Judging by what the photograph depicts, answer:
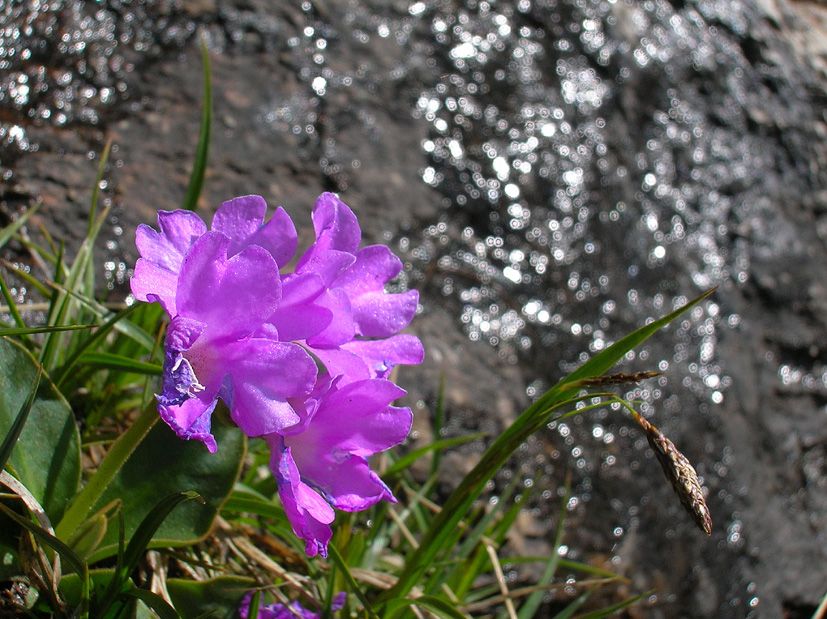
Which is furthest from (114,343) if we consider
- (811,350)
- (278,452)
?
(811,350)

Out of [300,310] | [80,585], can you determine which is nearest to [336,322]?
[300,310]

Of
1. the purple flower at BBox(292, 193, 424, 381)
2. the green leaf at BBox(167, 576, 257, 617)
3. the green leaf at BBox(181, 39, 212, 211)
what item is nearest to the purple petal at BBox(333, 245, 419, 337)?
the purple flower at BBox(292, 193, 424, 381)

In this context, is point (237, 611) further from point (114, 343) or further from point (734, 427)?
point (734, 427)

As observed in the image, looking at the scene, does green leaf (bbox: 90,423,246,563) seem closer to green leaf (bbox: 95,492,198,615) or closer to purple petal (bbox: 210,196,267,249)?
green leaf (bbox: 95,492,198,615)

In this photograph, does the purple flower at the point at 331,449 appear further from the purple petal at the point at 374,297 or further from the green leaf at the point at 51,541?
the green leaf at the point at 51,541

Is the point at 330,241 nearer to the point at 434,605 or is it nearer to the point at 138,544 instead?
the point at 138,544

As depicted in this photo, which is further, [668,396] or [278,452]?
[668,396]
